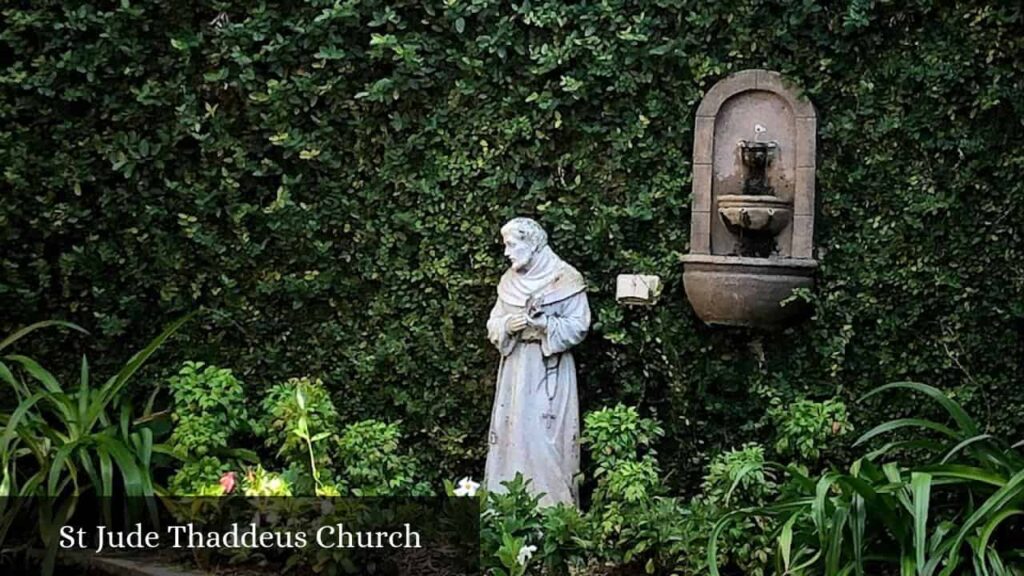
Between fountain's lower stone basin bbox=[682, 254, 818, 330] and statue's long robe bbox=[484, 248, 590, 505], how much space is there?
46 centimetres

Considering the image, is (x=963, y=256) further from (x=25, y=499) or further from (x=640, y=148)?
(x=25, y=499)

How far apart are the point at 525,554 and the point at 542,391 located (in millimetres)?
772

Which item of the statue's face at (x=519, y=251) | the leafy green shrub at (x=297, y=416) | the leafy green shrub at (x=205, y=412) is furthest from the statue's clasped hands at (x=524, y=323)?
the leafy green shrub at (x=205, y=412)

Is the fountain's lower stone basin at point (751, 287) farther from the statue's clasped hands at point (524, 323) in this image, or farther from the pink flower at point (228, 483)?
the pink flower at point (228, 483)

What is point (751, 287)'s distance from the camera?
16.0ft

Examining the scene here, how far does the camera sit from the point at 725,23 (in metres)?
5.05

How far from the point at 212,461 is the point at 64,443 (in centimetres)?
48

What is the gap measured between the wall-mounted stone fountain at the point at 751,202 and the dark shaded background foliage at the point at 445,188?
79 mm

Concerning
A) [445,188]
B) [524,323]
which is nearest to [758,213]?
[524,323]

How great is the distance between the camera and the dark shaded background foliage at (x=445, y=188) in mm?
4848

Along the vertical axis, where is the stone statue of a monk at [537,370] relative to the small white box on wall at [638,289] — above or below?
below

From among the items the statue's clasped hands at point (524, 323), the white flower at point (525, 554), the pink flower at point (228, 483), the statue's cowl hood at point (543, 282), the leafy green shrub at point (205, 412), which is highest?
the statue's cowl hood at point (543, 282)

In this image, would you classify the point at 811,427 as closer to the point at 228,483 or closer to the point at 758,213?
the point at 758,213

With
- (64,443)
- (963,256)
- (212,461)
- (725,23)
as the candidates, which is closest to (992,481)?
(963,256)
